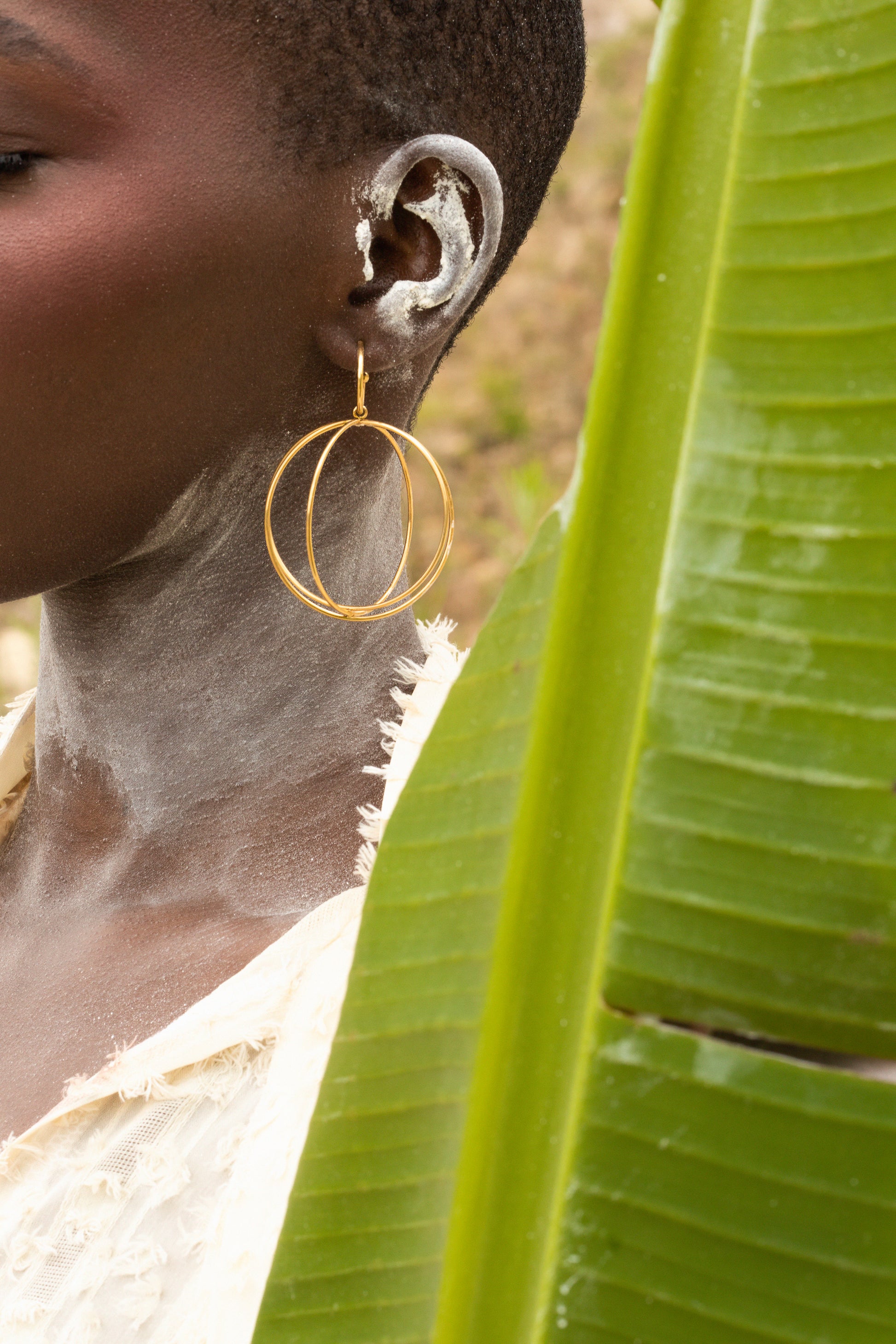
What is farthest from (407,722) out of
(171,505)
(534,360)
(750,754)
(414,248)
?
(534,360)

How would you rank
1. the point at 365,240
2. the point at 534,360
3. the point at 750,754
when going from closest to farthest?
the point at 750,754, the point at 365,240, the point at 534,360

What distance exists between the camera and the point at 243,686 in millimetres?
1050

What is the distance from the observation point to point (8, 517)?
880 mm

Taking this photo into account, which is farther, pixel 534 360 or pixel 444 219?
pixel 534 360

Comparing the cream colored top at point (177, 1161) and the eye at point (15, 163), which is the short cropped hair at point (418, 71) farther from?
the cream colored top at point (177, 1161)

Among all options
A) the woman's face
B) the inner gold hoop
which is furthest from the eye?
the inner gold hoop

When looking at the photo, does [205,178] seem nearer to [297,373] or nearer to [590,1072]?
[297,373]

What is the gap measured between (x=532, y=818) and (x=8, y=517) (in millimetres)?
586

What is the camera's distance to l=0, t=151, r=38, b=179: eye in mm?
796

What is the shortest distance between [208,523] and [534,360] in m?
3.82

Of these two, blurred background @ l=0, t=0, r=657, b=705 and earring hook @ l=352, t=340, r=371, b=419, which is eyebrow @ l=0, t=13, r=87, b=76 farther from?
blurred background @ l=0, t=0, r=657, b=705

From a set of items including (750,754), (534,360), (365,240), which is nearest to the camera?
(750,754)

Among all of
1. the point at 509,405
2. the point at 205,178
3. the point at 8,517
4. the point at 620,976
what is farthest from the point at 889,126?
the point at 509,405

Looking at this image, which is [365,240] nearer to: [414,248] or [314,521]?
[414,248]
